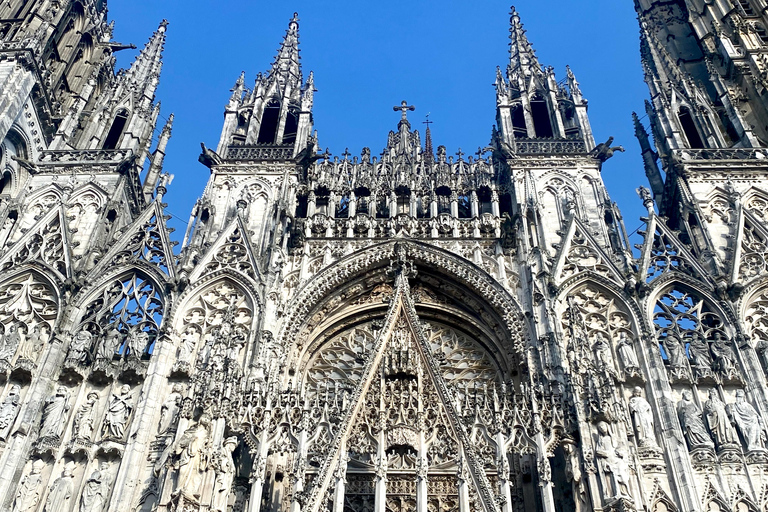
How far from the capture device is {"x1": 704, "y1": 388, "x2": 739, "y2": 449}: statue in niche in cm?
1314

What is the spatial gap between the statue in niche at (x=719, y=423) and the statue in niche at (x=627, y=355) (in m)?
1.38

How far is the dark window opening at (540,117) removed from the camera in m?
→ 21.5

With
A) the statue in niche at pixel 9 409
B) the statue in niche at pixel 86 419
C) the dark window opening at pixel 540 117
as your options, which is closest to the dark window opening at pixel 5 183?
the statue in niche at pixel 9 409

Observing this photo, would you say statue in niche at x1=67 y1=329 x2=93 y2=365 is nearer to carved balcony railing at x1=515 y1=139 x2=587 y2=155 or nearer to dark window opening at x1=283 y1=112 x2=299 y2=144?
dark window opening at x1=283 y1=112 x2=299 y2=144

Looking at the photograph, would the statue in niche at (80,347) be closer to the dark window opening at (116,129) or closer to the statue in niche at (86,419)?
the statue in niche at (86,419)

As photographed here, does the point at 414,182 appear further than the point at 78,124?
No

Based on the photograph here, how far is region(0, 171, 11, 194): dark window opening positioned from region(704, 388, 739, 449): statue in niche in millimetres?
16926

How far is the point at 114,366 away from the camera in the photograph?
47.8 feet

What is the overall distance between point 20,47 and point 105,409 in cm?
1109

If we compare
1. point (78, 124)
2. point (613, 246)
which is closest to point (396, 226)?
point (613, 246)

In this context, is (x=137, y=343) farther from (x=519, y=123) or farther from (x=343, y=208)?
(x=519, y=123)

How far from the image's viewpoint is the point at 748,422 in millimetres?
13406

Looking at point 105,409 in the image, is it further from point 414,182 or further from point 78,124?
point 78,124

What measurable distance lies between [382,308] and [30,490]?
7.93m
